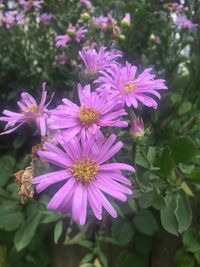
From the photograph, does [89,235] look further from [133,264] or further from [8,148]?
[8,148]

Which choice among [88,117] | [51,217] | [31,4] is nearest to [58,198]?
[88,117]

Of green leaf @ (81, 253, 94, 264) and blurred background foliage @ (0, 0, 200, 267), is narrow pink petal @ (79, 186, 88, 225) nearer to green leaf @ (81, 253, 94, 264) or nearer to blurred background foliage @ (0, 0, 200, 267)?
blurred background foliage @ (0, 0, 200, 267)

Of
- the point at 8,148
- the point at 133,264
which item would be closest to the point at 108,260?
the point at 133,264

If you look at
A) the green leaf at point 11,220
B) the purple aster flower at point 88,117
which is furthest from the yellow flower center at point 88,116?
the green leaf at point 11,220

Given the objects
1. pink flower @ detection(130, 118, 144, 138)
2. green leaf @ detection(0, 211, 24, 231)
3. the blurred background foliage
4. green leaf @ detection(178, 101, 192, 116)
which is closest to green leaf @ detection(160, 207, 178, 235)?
the blurred background foliage

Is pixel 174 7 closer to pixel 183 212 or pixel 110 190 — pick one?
pixel 183 212
